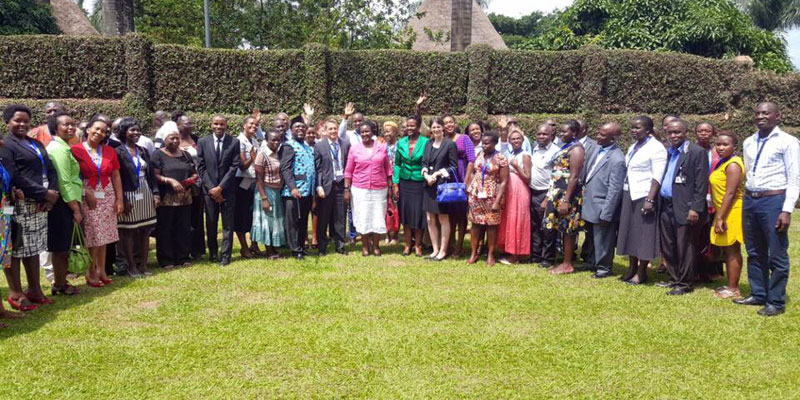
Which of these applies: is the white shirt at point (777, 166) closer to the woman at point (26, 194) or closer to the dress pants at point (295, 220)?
the dress pants at point (295, 220)

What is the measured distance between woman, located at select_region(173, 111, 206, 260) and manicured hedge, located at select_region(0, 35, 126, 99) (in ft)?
24.6

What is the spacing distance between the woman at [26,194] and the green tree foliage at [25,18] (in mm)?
14960

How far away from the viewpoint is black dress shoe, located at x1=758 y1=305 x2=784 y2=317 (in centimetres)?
606

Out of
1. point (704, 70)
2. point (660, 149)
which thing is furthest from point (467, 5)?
point (660, 149)

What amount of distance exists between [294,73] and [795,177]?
1205 cm

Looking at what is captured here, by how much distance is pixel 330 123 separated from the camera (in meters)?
9.38

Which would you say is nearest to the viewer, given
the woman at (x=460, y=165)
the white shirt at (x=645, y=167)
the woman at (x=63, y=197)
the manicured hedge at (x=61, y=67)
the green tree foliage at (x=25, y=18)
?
the woman at (x=63, y=197)

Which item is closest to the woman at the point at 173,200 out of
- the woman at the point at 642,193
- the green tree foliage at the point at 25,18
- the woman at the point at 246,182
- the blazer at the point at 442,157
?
the woman at the point at 246,182

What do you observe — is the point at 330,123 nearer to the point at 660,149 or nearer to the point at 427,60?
the point at 660,149

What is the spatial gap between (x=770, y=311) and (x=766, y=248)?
2.05 ft

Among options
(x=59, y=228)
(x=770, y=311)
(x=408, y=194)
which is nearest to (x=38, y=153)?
(x=59, y=228)

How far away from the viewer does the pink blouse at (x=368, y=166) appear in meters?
8.91

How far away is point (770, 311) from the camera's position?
239 inches

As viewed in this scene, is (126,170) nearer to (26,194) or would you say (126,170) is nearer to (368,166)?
(26,194)
